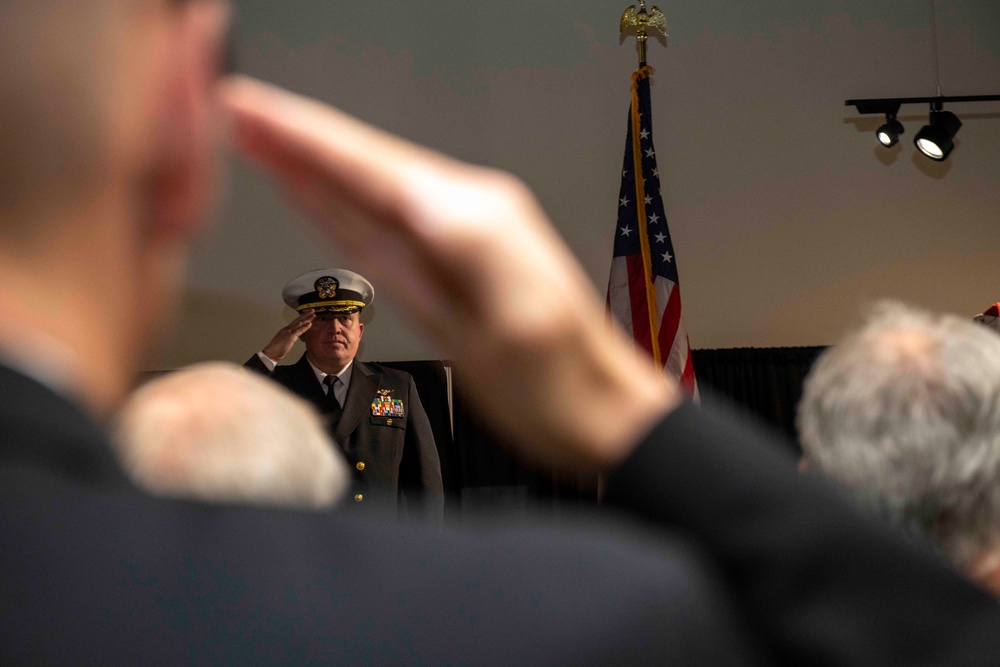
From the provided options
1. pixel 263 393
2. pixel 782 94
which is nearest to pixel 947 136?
pixel 782 94

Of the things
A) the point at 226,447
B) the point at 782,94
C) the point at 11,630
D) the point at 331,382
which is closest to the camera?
the point at 11,630

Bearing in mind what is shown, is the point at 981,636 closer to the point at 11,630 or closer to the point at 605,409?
the point at 605,409

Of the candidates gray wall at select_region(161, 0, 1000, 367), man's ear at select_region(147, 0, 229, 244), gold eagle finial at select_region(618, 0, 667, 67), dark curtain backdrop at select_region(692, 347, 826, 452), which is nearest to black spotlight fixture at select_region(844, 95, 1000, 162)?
gray wall at select_region(161, 0, 1000, 367)

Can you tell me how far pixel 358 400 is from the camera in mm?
4094

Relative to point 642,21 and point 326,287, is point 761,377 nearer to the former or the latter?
point 642,21

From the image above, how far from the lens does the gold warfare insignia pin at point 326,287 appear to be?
4.30 m

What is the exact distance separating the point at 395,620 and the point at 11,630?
0.29 ft

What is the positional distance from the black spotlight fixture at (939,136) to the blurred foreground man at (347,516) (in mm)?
5078

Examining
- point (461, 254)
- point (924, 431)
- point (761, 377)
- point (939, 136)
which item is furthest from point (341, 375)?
point (461, 254)

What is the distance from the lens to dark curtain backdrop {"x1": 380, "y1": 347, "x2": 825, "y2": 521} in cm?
466

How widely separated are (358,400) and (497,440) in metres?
0.72

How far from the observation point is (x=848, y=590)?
37 centimetres

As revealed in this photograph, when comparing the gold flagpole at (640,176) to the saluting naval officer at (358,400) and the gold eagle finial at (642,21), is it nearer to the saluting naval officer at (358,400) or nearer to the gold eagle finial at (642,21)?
the gold eagle finial at (642,21)

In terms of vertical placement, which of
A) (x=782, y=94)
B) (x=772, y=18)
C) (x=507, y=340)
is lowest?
(x=507, y=340)
